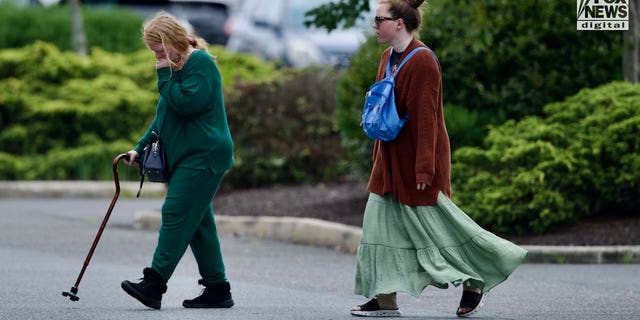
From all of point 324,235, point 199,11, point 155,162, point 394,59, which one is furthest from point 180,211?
point 199,11

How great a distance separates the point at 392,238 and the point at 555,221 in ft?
12.7

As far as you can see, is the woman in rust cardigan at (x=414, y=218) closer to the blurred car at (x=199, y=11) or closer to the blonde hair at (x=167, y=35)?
the blonde hair at (x=167, y=35)

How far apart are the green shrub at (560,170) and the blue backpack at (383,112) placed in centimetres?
374

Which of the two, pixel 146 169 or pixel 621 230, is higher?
pixel 146 169

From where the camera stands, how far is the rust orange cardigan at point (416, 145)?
22.3 ft

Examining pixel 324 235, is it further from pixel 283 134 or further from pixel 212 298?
pixel 212 298

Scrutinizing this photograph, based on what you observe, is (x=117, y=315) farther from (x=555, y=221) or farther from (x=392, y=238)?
(x=555, y=221)

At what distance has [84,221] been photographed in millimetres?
13352

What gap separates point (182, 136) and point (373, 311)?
134cm

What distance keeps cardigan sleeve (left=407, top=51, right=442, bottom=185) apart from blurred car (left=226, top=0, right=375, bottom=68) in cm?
1517

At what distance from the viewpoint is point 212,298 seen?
24.5ft

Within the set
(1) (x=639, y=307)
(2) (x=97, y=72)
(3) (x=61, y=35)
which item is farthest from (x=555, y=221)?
(3) (x=61, y=35)

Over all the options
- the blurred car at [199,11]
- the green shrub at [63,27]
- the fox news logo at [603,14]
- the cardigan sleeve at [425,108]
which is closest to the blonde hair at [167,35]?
the cardigan sleeve at [425,108]

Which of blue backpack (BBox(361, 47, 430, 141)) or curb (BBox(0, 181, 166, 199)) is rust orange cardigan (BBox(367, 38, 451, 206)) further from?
curb (BBox(0, 181, 166, 199))
